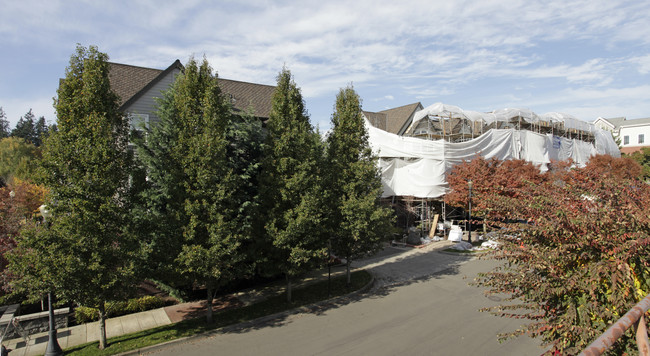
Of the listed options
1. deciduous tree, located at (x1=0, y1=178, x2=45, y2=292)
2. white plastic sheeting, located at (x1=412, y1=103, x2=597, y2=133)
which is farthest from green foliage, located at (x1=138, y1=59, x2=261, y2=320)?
white plastic sheeting, located at (x1=412, y1=103, x2=597, y2=133)

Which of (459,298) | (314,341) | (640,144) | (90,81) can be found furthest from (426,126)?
(640,144)

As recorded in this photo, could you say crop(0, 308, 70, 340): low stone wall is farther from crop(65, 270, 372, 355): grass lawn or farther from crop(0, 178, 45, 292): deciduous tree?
crop(65, 270, 372, 355): grass lawn

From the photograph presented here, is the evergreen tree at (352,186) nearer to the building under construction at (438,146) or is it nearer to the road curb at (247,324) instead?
the road curb at (247,324)

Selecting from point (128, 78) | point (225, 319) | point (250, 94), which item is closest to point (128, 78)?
point (128, 78)

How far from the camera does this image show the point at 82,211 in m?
9.00

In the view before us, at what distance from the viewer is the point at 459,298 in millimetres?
13867

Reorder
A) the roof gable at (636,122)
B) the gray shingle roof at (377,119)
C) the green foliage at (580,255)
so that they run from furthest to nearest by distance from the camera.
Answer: the roof gable at (636,122) < the gray shingle roof at (377,119) < the green foliage at (580,255)

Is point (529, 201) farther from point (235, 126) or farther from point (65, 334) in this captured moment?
point (65, 334)

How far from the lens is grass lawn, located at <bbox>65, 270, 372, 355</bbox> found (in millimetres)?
10086

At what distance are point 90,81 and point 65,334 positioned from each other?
7.98 m

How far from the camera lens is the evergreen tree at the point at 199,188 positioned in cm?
1057

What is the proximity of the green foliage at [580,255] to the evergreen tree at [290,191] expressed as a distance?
7.93 meters

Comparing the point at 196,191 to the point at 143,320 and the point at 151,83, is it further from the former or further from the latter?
the point at 151,83

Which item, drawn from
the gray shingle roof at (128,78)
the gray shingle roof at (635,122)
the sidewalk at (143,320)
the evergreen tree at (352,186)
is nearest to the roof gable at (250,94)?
the gray shingle roof at (128,78)
